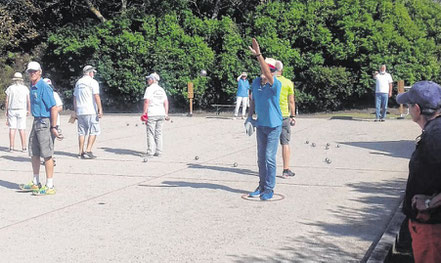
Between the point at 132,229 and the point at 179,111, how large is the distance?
21.2 metres

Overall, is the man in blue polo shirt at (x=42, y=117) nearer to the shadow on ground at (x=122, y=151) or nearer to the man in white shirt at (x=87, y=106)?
the man in white shirt at (x=87, y=106)

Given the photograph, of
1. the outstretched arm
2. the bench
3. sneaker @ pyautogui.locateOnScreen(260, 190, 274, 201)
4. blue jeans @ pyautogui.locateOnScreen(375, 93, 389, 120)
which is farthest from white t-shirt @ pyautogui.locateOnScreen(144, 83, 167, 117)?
the bench

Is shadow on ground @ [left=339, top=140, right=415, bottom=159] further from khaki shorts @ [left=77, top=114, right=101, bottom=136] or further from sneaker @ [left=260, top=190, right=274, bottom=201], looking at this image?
khaki shorts @ [left=77, top=114, right=101, bottom=136]

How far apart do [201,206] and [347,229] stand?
2.08 meters

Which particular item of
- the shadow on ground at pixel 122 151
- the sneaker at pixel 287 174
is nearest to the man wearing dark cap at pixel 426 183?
the sneaker at pixel 287 174

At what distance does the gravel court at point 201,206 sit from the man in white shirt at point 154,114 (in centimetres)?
37

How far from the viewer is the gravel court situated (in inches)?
256

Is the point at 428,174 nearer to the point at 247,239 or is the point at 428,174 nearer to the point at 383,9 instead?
the point at 247,239

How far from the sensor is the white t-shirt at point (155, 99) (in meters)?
13.3

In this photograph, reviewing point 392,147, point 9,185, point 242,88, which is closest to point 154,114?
point 9,185

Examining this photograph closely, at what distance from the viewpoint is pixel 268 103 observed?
8820 mm

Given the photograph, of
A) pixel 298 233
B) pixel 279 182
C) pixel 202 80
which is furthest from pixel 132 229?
pixel 202 80

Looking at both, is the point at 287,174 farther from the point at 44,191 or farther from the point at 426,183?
the point at 426,183

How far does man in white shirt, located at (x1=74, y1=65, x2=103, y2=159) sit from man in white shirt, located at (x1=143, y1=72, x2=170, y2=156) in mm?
989
